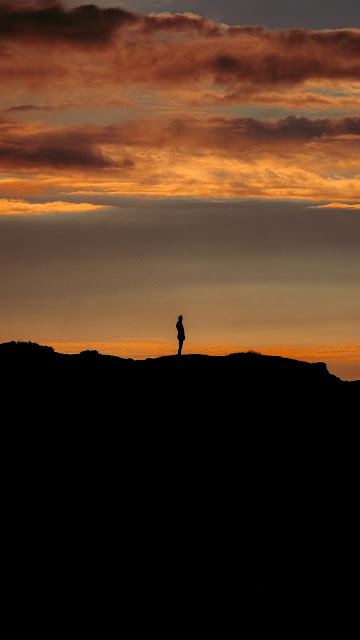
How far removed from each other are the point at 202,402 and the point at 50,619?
19972mm

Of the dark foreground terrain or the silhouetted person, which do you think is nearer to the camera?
the dark foreground terrain

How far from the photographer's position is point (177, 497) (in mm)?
62844

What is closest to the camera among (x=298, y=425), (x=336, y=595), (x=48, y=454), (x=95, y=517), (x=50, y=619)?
(x=50, y=619)

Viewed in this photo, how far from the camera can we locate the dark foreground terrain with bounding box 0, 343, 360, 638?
176ft

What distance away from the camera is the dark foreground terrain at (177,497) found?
5372 centimetres

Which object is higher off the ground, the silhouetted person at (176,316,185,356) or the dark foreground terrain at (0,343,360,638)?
the silhouetted person at (176,316,185,356)

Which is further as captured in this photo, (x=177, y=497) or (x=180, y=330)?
(x=177, y=497)

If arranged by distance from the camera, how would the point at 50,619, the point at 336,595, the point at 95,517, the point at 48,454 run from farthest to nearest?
the point at 48,454, the point at 95,517, the point at 336,595, the point at 50,619

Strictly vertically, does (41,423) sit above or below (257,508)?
above

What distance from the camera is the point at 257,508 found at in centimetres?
6303

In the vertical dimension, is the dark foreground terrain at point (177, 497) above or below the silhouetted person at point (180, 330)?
below

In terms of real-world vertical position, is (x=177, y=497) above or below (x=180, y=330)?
below

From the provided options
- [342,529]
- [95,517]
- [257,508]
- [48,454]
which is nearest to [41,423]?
[48,454]

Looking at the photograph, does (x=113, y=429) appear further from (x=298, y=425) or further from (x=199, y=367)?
(x=298, y=425)
